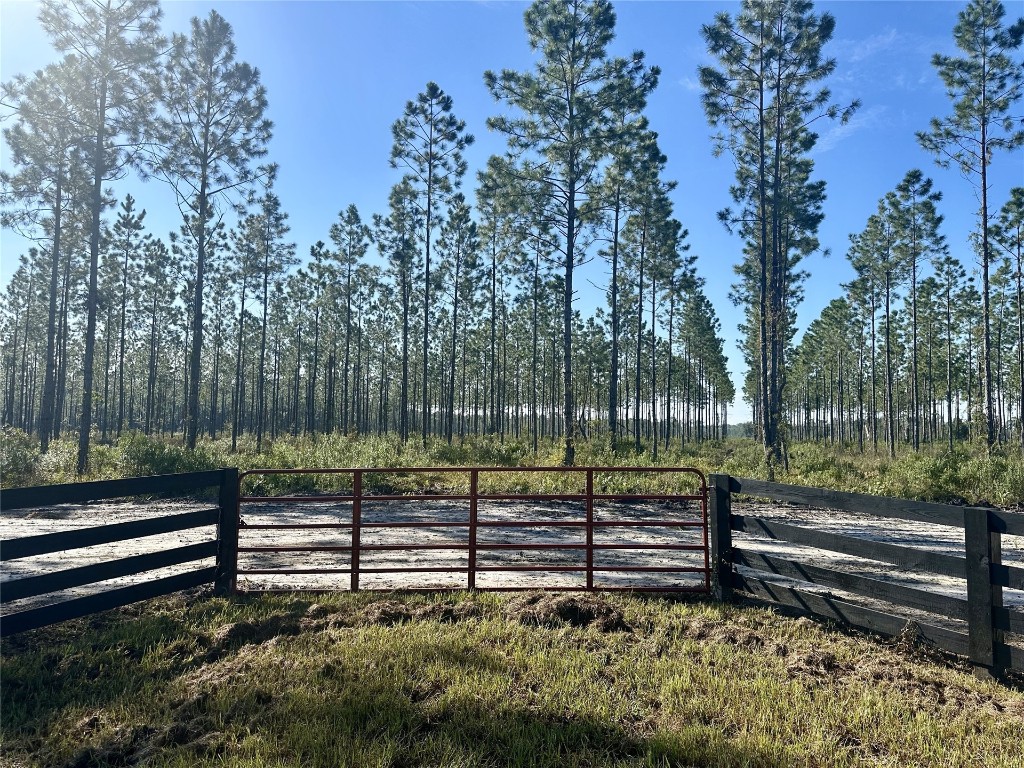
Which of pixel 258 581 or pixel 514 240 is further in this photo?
pixel 514 240

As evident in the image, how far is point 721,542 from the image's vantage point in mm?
6066

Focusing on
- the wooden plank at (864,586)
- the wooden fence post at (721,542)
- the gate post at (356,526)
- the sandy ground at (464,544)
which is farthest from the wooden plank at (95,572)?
the wooden plank at (864,586)

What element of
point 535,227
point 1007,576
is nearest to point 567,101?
point 535,227

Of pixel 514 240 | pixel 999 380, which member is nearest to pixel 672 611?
pixel 514 240

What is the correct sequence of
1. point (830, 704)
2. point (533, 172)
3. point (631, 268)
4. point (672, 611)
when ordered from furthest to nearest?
1. point (631, 268)
2. point (533, 172)
3. point (672, 611)
4. point (830, 704)

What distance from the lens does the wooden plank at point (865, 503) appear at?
14.8ft

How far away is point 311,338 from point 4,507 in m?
43.6

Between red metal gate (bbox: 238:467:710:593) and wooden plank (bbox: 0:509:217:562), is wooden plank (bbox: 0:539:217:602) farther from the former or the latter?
red metal gate (bbox: 238:467:710:593)

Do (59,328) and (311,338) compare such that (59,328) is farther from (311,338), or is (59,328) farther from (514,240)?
(514,240)

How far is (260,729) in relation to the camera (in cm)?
331

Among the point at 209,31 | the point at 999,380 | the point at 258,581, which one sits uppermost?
the point at 209,31

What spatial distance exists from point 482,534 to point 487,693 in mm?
6371

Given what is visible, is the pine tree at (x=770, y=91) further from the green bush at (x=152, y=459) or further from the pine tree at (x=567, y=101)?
the green bush at (x=152, y=459)

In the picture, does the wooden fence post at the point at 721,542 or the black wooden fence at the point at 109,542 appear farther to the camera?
the wooden fence post at the point at 721,542
